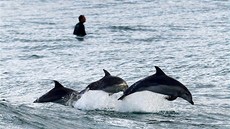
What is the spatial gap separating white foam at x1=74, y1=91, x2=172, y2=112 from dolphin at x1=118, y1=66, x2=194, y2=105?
0.43 meters

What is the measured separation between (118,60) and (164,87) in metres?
9.99

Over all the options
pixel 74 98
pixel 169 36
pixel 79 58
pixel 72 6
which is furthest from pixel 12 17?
pixel 74 98

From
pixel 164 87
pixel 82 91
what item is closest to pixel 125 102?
pixel 164 87

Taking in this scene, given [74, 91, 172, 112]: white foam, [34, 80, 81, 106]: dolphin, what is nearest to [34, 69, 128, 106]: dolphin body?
[34, 80, 81, 106]: dolphin

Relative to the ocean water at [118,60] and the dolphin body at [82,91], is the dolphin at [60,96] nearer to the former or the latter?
the dolphin body at [82,91]

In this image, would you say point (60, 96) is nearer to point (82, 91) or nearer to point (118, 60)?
point (82, 91)

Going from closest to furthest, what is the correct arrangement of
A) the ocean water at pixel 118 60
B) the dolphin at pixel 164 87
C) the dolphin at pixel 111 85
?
the ocean water at pixel 118 60 < the dolphin at pixel 164 87 < the dolphin at pixel 111 85

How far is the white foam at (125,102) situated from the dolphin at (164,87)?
0.43 metres

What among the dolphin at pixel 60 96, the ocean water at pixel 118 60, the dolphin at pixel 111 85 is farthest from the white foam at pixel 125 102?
the dolphin at pixel 60 96

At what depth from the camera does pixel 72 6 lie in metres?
54.7

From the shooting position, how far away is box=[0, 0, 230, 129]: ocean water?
16516 mm

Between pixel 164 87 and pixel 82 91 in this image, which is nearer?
pixel 164 87

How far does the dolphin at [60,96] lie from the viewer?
18922 mm

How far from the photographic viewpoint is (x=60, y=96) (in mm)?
19219
